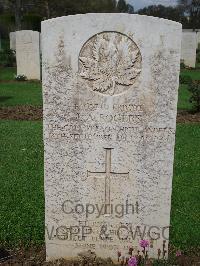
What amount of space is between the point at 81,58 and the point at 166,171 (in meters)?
1.17

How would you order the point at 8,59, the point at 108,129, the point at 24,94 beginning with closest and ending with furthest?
1. the point at 108,129
2. the point at 24,94
3. the point at 8,59

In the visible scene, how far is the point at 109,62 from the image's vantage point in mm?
3410

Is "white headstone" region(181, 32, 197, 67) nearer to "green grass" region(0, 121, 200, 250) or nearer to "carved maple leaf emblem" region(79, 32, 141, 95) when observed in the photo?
"green grass" region(0, 121, 200, 250)

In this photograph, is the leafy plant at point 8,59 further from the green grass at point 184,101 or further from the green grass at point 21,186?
the green grass at point 21,186

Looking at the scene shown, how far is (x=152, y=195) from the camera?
370 centimetres

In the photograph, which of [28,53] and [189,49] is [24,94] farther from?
[189,49]

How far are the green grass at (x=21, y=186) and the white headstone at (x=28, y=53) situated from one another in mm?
8254

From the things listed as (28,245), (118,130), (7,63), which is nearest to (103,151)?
(118,130)

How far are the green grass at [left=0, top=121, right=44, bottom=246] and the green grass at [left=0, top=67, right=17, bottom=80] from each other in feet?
31.5

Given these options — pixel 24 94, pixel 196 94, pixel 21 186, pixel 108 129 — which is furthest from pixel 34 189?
pixel 24 94

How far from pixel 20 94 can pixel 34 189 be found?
340 inches

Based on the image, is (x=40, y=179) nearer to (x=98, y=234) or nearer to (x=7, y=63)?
(x=98, y=234)

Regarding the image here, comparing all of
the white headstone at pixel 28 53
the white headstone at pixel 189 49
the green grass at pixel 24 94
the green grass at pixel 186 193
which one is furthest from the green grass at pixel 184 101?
the white headstone at pixel 189 49

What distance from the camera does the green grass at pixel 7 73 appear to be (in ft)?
60.1
